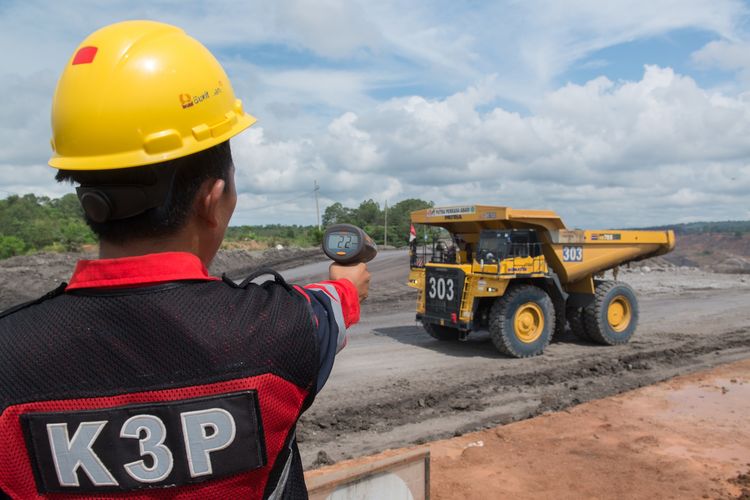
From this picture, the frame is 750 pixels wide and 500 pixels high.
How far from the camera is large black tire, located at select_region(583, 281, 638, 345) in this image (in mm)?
10805

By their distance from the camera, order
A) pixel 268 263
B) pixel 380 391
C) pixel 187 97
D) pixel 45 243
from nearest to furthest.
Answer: pixel 187 97 → pixel 380 391 → pixel 268 263 → pixel 45 243

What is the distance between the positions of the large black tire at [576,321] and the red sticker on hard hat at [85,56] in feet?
35.3

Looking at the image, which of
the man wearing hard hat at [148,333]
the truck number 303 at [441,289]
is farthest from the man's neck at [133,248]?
the truck number 303 at [441,289]

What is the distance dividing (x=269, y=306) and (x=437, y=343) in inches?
397

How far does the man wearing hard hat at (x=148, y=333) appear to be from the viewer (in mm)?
1080

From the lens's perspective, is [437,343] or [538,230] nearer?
[538,230]

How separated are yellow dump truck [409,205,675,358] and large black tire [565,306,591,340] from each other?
0.7 inches

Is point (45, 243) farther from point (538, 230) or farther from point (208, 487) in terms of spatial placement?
point (208, 487)

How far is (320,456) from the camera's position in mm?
5703

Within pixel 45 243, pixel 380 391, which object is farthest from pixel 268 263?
pixel 380 391

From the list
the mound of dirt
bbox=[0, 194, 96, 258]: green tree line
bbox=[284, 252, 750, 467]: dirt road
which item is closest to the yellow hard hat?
bbox=[284, 252, 750, 467]: dirt road

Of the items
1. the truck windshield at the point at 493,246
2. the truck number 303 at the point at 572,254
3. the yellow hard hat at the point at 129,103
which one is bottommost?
the truck number 303 at the point at 572,254

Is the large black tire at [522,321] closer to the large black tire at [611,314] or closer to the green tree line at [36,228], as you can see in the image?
the large black tire at [611,314]

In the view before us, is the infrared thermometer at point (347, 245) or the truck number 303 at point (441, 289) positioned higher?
the infrared thermometer at point (347, 245)
